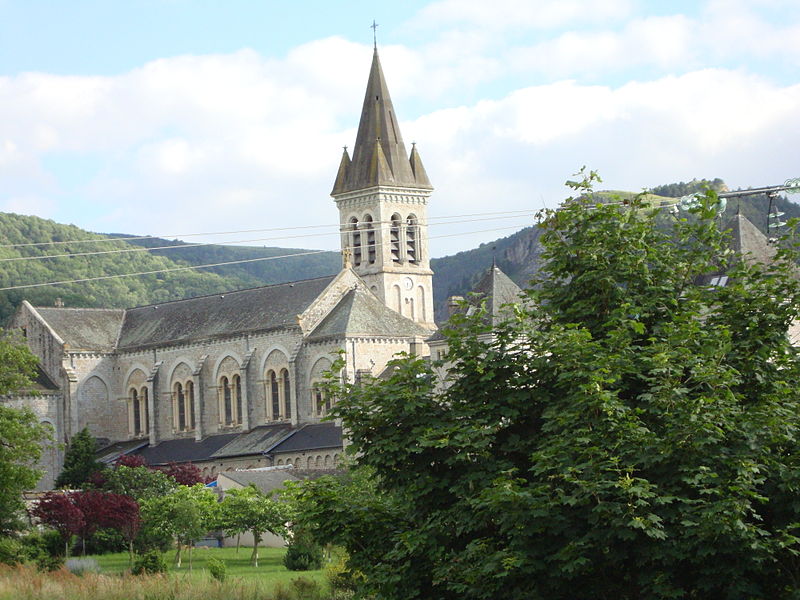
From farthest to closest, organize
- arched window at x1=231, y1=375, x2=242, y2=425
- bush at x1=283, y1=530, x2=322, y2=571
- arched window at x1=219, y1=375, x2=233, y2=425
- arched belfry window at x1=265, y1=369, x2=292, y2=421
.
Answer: arched window at x1=219, y1=375, x2=233, y2=425 < arched window at x1=231, y1=375, x2=242, y2=425 < arched belfry window at x1=265, y1=369, x2=292, y2=421 < bush at x1=283, y1=530, x2=322, y2=571

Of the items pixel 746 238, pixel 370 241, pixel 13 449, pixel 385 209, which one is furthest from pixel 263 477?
pixel 385 209

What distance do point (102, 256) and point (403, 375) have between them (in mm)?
141911

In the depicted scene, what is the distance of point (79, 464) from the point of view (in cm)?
7188

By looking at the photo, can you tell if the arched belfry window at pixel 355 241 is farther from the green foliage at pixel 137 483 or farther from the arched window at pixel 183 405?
the green foliage at pixel 137 483

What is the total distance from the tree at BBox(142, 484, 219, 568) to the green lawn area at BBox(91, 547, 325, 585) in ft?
2.33

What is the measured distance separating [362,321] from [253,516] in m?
21.8

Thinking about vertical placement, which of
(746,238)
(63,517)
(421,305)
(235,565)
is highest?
(746,238)

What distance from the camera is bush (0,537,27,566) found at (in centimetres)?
4697

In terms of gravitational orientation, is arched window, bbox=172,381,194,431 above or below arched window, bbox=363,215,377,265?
below

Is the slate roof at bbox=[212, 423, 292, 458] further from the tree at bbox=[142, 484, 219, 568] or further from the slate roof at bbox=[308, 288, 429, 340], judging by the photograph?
the tree at bbox=[142, 484, 219, 568]

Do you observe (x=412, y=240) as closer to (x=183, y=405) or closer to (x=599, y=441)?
(x=183, y=405)

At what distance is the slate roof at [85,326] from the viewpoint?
8688cm

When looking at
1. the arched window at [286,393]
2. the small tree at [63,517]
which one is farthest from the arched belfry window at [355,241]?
the small tree at [63,517]

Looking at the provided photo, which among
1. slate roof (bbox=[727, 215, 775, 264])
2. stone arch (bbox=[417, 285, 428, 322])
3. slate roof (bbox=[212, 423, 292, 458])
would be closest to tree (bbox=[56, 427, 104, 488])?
slate roof (bbox=[212, 423, 292, 458])
